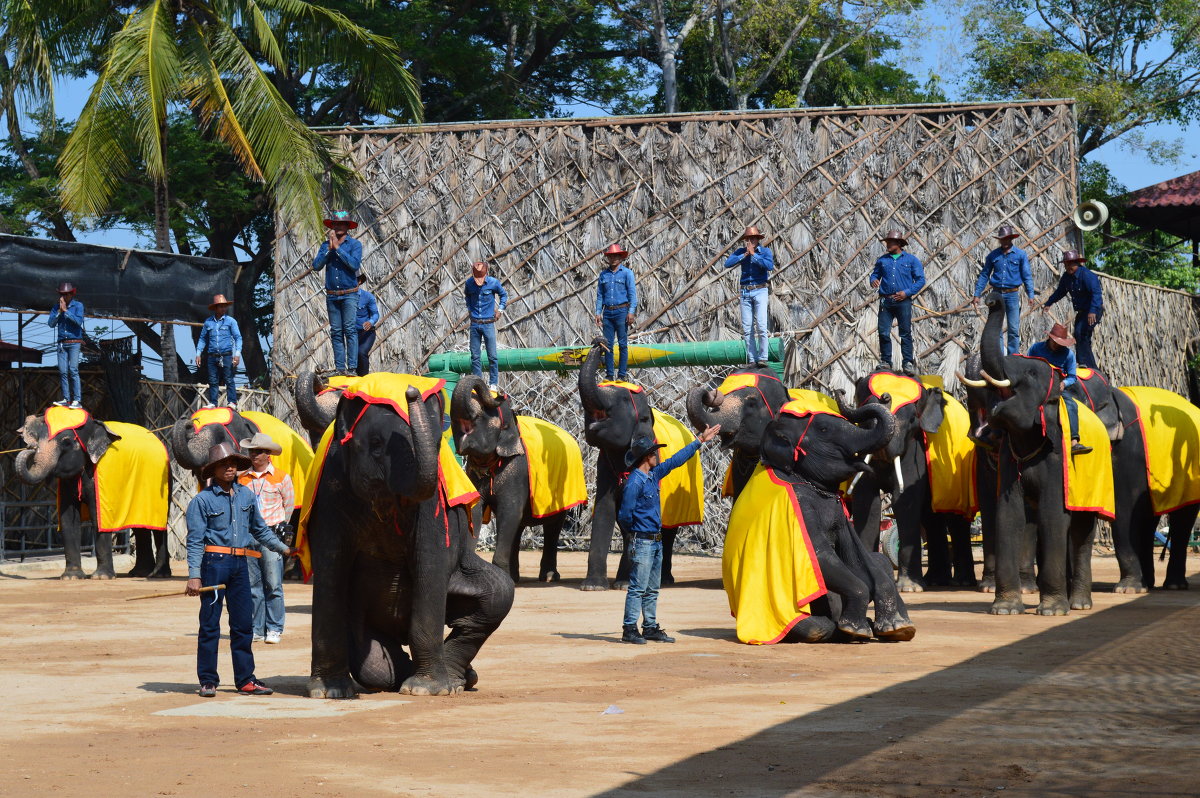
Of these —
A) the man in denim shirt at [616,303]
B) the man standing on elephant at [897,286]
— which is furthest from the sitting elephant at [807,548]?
the man in denim shirt at [616,303]

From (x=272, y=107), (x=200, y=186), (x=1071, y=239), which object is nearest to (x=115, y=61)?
(x=272, y=107)

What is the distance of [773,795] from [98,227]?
27.5 m

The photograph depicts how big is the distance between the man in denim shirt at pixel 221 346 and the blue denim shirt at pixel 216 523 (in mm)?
11055

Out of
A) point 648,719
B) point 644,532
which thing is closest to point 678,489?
point 644,532

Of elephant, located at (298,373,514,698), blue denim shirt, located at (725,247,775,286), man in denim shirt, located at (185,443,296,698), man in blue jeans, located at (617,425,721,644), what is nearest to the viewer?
elephant, located at (298,373,514,698)

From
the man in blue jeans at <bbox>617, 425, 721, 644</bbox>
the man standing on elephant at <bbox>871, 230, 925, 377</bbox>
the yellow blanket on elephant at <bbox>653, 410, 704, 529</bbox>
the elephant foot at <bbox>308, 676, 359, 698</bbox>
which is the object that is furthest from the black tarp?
the elephant foot at <bbox>308, 676, 359, 698</bbox>

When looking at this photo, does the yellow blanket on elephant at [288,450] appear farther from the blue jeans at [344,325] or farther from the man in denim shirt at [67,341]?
the man in denim shirt at [67,341]

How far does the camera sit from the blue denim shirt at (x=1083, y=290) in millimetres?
18984

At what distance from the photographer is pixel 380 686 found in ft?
30.3

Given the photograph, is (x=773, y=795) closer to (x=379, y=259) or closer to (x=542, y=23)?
(x=379, y=259)

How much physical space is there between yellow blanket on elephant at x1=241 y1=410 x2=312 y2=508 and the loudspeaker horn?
441 inches

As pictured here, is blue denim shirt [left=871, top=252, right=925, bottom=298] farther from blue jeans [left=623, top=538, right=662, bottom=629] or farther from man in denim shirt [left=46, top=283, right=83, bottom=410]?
man in denim shirt [left=46, top=283, right=83, bottom=410]

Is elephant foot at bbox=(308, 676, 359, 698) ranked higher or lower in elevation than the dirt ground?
higher

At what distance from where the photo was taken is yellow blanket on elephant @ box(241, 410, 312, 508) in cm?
1970
